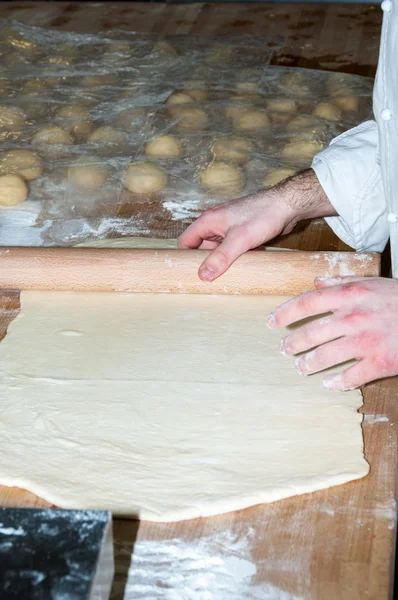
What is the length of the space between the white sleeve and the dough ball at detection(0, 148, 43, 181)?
2.62 ft

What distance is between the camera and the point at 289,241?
1943mm

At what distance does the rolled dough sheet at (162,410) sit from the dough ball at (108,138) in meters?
0.84

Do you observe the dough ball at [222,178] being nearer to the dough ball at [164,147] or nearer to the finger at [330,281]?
the dough ball at [164,147]

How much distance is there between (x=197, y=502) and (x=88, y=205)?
1114 millimetres

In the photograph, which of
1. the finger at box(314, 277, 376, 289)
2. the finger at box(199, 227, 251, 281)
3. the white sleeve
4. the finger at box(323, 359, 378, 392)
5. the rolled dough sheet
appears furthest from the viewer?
the white sleeve

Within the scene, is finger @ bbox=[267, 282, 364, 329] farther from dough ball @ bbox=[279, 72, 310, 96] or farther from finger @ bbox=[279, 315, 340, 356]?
dough ball @ bbox=[279, 72, 310, 96]

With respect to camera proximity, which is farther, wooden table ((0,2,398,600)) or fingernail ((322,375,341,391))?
fingernail ((322,375,341,391))

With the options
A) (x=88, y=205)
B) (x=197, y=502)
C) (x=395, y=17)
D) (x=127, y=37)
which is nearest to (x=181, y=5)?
(x=127, y=37)

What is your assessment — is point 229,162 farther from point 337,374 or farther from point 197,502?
point 197,502

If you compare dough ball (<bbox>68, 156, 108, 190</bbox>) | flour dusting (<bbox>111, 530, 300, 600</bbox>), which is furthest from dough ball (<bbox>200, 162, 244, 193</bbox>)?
flour dusting (<bbox>111, 530, 300, 600</bbox>)

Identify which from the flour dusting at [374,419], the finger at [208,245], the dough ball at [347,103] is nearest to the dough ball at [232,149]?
the dough ball at [347,103]

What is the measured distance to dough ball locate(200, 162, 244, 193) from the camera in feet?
7.04

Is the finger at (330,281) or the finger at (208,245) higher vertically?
the finger at (330,281)

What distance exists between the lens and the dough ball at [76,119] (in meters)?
2.40
